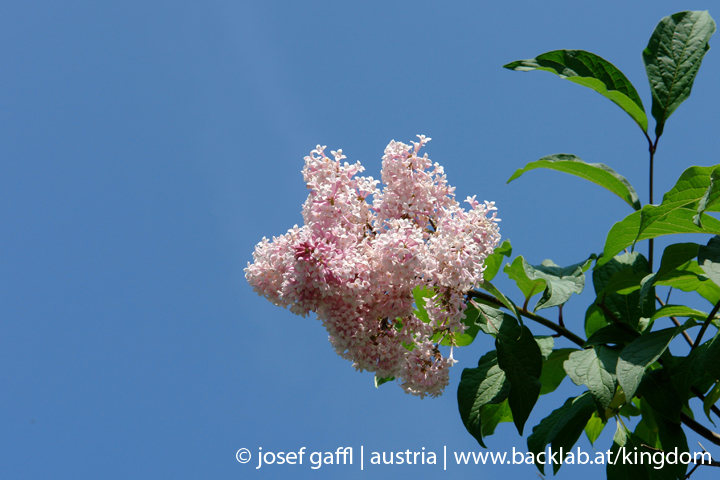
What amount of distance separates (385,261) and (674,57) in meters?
1.36

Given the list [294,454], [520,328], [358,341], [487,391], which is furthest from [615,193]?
[294,454]

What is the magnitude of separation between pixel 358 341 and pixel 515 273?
686 millimetres

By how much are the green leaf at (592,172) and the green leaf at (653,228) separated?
0.24m

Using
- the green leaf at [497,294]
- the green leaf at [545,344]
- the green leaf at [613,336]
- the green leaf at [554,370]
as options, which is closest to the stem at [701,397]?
the green leaf at [613,336]

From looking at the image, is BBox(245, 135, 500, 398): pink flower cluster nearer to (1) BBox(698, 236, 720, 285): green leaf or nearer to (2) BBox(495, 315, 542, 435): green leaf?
(2) BBox(495, 315, 542, 435): green leaf

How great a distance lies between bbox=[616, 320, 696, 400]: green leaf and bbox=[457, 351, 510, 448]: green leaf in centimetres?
38

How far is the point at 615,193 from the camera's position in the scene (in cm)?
211

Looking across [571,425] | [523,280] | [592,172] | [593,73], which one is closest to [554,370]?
[571,425]

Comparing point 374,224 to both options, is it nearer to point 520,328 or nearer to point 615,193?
→ point 520,328

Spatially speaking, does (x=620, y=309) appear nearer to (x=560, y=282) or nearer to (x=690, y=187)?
(x=560, y=282)

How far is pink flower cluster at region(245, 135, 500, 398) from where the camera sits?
5.71 ft

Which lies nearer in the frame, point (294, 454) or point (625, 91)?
point (625, 91)

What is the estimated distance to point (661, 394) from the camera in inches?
76.4

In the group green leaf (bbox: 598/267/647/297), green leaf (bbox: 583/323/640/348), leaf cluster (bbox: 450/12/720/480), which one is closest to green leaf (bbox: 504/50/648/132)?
leaf cluster (bbox: 450/12/720/480)
